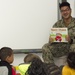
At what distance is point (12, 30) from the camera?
391 cm

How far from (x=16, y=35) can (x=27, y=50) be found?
29 cm

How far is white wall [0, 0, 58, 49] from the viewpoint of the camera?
152 inches

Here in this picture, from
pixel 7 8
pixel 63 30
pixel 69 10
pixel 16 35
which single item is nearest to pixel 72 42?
pixel 63 30

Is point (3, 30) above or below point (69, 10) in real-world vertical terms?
below

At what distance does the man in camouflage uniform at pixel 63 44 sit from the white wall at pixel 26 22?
226 mm

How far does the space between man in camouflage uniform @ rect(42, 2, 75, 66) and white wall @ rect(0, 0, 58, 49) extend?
0.23m

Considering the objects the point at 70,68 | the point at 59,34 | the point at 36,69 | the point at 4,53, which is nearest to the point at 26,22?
the point at 59,34

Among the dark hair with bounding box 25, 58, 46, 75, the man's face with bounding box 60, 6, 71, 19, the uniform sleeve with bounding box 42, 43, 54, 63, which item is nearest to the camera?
the dark hair with bounding box 25, 58, 46, 75

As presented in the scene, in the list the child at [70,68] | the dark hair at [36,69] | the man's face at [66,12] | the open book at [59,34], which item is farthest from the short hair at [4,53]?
the man's face at [66,12]

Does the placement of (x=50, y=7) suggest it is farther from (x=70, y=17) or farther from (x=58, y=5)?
(x=70, y=17)

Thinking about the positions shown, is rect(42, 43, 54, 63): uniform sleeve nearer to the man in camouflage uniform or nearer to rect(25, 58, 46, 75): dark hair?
the man in camouflage uniform

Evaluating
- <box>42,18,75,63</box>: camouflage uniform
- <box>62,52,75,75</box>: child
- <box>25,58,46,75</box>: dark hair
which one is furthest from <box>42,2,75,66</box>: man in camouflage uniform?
<box>25,58,46,75</box>: dark hair

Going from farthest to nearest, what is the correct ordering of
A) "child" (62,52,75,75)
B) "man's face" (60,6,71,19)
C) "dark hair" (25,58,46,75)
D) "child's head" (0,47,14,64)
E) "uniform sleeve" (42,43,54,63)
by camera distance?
1. "man's face" (60,6,71,19)
2. "uniform sleeve" (42,43,54,63)
3. "child's head" (0,47,14,64)
4. "child" (62,52,75,75)
5. "dark hair" (25,58,46,75)

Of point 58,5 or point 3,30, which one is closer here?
point 3,30
